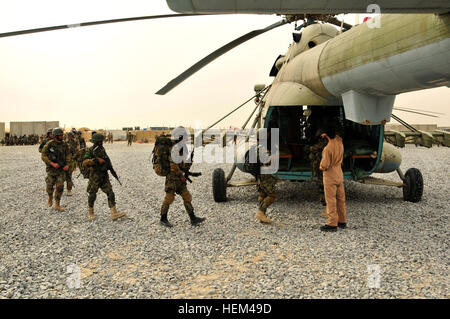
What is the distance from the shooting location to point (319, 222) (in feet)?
17.5

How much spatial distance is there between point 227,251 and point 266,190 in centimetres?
157

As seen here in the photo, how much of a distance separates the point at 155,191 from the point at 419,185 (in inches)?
235

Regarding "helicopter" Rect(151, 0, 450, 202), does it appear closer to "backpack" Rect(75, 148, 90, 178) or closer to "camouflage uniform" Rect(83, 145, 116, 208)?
"camouflage uniform" Rect(83, 145, 116, 208)

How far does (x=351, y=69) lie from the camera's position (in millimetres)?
4117

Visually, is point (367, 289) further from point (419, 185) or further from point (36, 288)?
point (419, 185)

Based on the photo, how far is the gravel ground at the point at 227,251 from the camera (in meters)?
3.11

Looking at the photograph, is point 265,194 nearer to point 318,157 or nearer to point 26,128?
point 318,157

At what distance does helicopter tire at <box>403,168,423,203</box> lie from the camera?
21.5 ft

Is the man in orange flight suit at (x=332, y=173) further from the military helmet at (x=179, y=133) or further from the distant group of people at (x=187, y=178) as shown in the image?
the military helmet at (x=179, y=133)

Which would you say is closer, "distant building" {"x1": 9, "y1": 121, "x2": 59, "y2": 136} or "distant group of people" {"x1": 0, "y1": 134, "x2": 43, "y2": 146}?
"distant group of people" {"x1": 0, "y1": 134, "x2": 43, "y2": 146}

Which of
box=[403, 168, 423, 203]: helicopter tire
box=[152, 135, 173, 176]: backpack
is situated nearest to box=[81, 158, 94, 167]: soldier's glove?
box=[152, 135, 173, 176]: backpack

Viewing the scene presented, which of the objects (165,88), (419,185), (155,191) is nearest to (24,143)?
(155,191)

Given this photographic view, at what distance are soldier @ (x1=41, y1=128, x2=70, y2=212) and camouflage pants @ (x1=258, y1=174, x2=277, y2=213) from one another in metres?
3.90

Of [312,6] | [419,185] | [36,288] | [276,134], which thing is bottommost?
[36,288]
